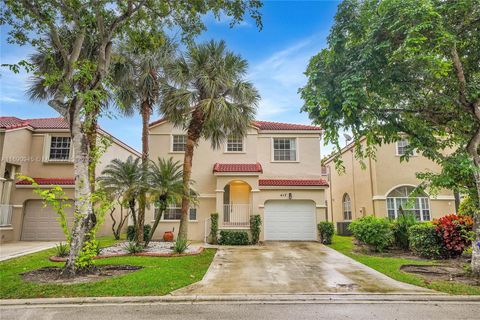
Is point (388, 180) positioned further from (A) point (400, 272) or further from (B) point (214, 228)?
(B) point (214, 228)

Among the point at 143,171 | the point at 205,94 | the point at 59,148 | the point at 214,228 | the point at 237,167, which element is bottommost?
the point at 214,228

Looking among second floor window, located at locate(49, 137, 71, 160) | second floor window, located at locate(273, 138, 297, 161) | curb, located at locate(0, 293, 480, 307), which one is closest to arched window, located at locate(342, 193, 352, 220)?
second floor window, located at locate(273, 138, 297, 161)

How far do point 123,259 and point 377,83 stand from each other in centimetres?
1070

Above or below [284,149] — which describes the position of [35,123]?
above

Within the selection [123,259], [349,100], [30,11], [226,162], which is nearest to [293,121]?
[226,162]

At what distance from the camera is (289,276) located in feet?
29.5

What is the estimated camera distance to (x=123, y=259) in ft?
36.0

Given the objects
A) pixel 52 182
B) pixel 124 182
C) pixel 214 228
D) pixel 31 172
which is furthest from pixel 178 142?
pixel 31 172

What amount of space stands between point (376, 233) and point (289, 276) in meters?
5.93

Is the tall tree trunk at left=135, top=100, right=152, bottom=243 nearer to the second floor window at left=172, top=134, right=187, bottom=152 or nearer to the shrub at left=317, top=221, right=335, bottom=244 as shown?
the second floor window at left=172, top=134, right=187, bottom=152

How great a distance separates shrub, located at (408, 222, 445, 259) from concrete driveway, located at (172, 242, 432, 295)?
2.88 metres

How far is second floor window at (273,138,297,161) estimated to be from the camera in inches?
769

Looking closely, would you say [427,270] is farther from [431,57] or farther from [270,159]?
[270,159]

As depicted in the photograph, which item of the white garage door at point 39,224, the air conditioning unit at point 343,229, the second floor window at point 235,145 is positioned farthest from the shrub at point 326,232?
the white garage door at point 39,224
